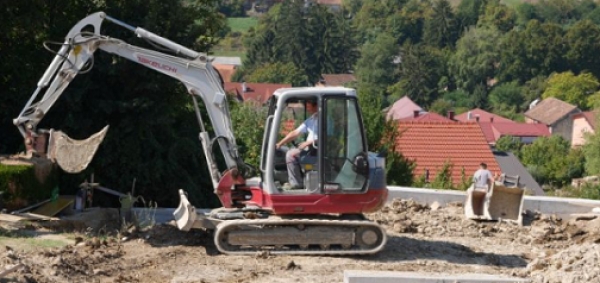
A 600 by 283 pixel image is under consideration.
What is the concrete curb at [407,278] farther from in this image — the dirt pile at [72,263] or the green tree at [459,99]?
the green tree at [459,99]

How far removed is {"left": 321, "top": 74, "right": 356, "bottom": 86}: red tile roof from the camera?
114 meters

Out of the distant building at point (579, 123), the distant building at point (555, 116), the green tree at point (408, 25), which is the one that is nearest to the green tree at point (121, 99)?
the distant building at point (579, 123)

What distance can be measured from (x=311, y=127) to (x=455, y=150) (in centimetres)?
2298

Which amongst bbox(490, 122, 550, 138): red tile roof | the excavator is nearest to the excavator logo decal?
the excavator

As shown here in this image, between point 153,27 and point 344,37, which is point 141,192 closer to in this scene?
point 153,27

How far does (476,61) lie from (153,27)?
10901 cm

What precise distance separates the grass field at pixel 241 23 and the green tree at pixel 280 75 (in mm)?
36841

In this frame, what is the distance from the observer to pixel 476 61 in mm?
127750

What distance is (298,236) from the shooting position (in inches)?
606

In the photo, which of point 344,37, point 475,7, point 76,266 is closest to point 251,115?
point 76,266

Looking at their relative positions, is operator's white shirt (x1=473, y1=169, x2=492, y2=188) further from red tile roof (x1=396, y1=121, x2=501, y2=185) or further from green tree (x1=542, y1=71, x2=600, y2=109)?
green tree (x1=542, y1=71, x2=600, y2=109)

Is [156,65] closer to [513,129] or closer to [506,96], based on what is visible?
[513,129]

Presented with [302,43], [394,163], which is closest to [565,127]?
[302,43]

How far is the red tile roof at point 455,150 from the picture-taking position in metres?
37.5
